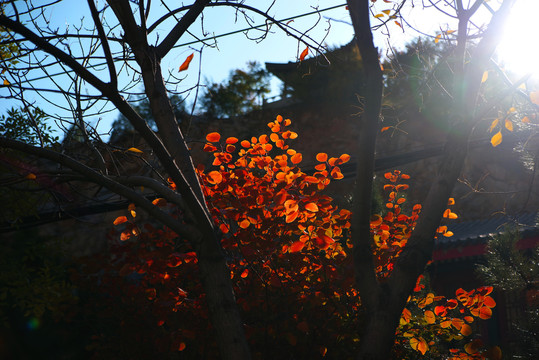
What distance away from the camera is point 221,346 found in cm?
280

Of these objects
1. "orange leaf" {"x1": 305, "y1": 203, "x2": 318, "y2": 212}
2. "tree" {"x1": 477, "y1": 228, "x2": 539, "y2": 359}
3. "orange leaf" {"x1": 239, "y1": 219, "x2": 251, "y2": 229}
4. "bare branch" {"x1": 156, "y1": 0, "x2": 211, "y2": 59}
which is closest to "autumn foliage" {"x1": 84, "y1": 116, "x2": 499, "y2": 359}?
"orange leaf" {"x1": 239, "y1": 219, "x2": 251, "y2": 229}

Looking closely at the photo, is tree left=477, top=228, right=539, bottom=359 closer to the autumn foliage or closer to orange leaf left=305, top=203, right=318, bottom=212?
the autumn foliage

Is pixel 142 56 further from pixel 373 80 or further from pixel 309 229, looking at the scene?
pixel 309 229

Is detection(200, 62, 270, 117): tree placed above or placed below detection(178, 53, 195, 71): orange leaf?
above

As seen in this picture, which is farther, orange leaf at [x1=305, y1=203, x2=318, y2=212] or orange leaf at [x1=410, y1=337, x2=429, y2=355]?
orange leaf at [x1=410, y1=337, x2=429, y2=355]

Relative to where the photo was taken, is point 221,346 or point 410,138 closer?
point 221,346

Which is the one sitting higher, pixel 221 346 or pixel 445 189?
pixel 445 189

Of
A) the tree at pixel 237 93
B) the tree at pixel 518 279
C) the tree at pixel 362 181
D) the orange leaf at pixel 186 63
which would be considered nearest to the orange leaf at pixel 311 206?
the tree at pixel 362 181

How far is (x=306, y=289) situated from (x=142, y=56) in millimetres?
2397

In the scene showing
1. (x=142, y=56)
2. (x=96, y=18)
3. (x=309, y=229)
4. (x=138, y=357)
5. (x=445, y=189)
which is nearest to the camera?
(x=96, y=18)

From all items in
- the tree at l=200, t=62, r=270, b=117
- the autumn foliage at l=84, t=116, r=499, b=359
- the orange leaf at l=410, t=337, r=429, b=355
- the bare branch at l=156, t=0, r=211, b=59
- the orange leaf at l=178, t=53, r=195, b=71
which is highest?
the tree at l=200, t=62, r=270, b=117

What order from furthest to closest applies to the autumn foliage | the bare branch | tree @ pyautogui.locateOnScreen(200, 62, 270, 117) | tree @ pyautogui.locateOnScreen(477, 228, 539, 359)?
Answer: tree @ pyautogui.locateOnScreen(200, 62, 270, 117) → tree @ pyautogui.locateOnScreen(477, 228, 539, 359) → the autumn foliage → the bare branch

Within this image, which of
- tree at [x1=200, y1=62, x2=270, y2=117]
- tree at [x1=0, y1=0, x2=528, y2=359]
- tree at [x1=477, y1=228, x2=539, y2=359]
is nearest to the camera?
tree at [x1=0, y1=0, x2=528, y2=359]

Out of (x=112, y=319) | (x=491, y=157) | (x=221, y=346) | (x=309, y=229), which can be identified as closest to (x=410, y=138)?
(x=491, y=157)
